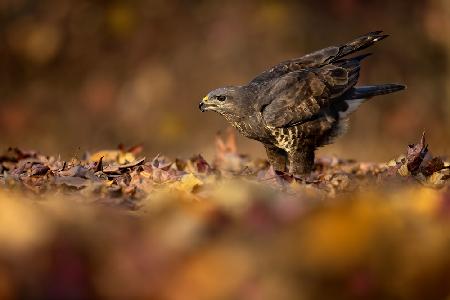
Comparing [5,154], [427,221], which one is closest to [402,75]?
[5,154]

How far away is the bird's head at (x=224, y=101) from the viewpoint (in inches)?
147

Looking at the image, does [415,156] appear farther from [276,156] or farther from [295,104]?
[276,156]

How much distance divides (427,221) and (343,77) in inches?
113

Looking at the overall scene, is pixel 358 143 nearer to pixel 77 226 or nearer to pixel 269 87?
pixel 269 87

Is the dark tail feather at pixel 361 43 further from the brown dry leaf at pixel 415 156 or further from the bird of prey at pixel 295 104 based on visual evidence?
the brown dry leaf at pixel 415 156

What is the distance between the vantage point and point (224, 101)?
148 inches

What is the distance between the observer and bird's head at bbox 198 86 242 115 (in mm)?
3744

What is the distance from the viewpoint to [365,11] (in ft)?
20.8

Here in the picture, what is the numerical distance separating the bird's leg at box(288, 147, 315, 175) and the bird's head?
35 centimetres

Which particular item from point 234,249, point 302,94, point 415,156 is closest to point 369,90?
point 302,94

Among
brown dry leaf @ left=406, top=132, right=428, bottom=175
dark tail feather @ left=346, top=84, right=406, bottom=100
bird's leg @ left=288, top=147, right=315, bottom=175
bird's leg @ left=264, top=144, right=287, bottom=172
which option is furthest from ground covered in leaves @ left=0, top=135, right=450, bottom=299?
dark tail feather @ left=346, top=84, right=406, bottom=100

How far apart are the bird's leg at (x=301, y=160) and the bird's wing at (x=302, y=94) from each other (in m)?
0.13

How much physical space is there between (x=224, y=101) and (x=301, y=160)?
0.47m

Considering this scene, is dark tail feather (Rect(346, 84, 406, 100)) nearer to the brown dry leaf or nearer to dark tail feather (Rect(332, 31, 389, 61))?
dark tail feather (Rect(332, 31, 389, 61))
